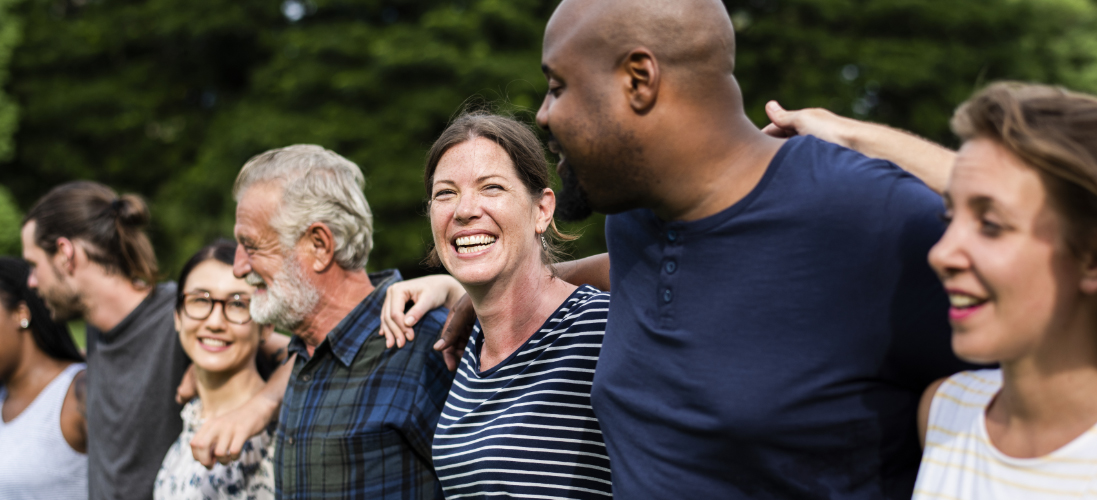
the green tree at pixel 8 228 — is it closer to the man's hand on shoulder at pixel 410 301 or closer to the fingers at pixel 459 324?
the man's hand on shoulder at pixel 410 301

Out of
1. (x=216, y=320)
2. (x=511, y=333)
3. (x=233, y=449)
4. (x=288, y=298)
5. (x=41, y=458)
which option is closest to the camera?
(x=511, y=333)

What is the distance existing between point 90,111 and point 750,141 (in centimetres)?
2421

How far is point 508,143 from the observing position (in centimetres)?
272

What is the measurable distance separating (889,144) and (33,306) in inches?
179

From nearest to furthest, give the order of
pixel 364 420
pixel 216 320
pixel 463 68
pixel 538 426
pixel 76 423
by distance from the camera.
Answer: pixel 538 426
pixel 364 420
pixel 216 320
pixel 76 423
pixel 463 68

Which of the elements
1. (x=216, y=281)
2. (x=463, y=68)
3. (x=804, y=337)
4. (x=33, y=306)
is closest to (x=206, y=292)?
(x=216, y=281)

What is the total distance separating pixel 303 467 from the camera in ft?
9.73

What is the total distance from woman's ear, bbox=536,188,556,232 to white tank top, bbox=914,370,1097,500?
4.64 feet

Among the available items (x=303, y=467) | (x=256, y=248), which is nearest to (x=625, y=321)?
(x=303, y=467)

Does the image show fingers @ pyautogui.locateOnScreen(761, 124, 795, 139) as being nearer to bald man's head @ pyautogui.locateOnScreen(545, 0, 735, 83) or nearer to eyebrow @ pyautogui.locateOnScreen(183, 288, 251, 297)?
bald man's head @ pyautogui.locateOnScreen(545, 0, 735, 83)

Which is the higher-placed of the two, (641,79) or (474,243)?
(641,79)

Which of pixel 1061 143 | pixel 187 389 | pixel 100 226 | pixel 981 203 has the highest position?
pixel 1061 143

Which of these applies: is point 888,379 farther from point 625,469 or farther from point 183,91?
point 183,91

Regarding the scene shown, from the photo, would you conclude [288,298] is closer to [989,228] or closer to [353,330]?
[353,330]
